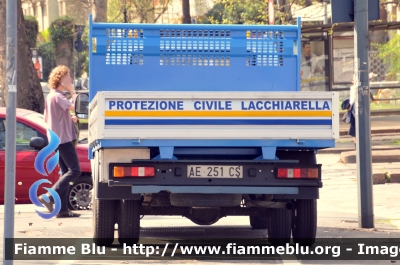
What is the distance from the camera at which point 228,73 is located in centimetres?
901

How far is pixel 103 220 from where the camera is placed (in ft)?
26.4

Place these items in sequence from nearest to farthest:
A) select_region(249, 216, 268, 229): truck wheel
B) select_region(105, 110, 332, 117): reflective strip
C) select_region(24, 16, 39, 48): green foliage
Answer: select_region(105, 110, 332, 117): reflective strip, select_region(249, 216, 268, 229): truck wheel, select_region(24, 16, 39, 48): green foliage

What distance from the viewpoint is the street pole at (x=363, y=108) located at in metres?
Result: 9.59

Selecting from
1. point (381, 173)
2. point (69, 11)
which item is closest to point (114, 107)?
point (381, 173)

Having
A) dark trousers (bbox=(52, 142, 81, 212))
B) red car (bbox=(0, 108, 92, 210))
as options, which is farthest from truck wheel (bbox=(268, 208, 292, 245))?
red car (bbox=(0, 108, 92, 210))

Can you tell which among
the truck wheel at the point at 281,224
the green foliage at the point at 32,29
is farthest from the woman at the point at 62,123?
the green foliage at the point at 32,29

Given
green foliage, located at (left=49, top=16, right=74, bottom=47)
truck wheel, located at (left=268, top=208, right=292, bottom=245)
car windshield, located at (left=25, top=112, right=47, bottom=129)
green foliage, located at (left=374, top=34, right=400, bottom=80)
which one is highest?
green foliage, located at (left=49, top=16, right=74, bottom=47)

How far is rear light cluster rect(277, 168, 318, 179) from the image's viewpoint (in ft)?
24.7

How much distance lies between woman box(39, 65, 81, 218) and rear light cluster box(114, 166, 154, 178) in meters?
2.97

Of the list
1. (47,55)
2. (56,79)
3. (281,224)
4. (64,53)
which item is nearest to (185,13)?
(56,79)

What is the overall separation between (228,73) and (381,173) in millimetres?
6587

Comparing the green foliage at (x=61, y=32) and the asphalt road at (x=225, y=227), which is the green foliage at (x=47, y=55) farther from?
the asphalt road at (x=225, y=227)

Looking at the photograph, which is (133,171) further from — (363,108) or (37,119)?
(37,119)

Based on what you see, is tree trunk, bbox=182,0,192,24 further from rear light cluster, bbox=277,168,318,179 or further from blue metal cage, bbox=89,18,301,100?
rear light cluster, bbox=277,168,318,179
